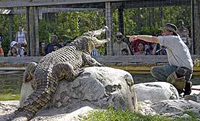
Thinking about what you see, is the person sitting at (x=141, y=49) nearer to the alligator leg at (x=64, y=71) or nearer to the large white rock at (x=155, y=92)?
the large white rock at (x=155, y=92)

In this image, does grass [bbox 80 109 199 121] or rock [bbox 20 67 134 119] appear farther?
rock [bbox 20 67 134 119]

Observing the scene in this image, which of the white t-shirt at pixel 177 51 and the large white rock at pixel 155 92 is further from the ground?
the white t-shirt at pixel 177 51

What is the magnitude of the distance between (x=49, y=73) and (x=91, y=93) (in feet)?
1.89

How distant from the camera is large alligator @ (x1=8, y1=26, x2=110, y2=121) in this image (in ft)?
17.9

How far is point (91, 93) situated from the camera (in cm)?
566

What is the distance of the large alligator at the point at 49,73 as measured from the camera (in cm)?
545

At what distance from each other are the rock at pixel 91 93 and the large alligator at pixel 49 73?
0.11 metres

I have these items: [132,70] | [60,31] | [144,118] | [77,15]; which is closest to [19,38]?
[60,31]

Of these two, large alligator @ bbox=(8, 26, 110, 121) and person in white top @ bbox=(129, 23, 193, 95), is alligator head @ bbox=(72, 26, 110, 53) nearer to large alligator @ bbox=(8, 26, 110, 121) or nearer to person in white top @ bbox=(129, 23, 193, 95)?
large alligator @ bbox=(8, 26, 110, 121)

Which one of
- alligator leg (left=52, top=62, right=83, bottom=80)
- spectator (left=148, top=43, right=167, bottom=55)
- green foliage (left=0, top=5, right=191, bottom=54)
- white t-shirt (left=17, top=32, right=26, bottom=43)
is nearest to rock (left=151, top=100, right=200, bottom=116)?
alligator leg (left=52, top=62, right=83, bottom=80)

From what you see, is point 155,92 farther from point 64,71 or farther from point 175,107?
point 64,71

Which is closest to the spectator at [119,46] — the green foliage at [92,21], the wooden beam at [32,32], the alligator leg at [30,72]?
the green foliage at [92,21]

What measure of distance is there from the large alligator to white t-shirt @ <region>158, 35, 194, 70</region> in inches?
67.2

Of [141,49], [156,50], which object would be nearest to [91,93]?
[156,50]
